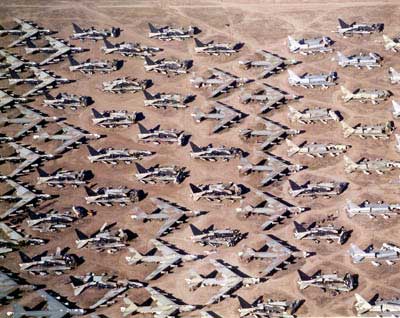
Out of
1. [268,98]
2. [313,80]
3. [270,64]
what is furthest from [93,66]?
[313,80]

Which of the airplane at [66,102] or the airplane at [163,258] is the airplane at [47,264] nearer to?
the airplane at [163,258]

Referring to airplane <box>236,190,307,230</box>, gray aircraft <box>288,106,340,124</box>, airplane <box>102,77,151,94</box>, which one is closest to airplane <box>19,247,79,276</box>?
airplane <box>236,190,307,230</box>

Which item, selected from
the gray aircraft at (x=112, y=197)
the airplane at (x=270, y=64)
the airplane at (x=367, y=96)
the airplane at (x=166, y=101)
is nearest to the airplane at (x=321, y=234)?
the gray aircraft at (x=112, y=197)

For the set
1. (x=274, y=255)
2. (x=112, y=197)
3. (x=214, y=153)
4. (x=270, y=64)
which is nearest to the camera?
(x=274, y=255)

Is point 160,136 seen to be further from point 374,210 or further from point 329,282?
point 329,282

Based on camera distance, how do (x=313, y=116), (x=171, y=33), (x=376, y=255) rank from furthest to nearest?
(x=171, y=33) < (x=313, y=116) < (x=376, y=255)

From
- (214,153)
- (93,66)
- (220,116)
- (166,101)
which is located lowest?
(214,153)

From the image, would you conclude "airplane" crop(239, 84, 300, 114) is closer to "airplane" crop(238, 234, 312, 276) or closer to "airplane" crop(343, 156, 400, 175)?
"airplane" crop(343, 156, 400, 175)

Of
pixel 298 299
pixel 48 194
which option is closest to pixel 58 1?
pixel 48 194
